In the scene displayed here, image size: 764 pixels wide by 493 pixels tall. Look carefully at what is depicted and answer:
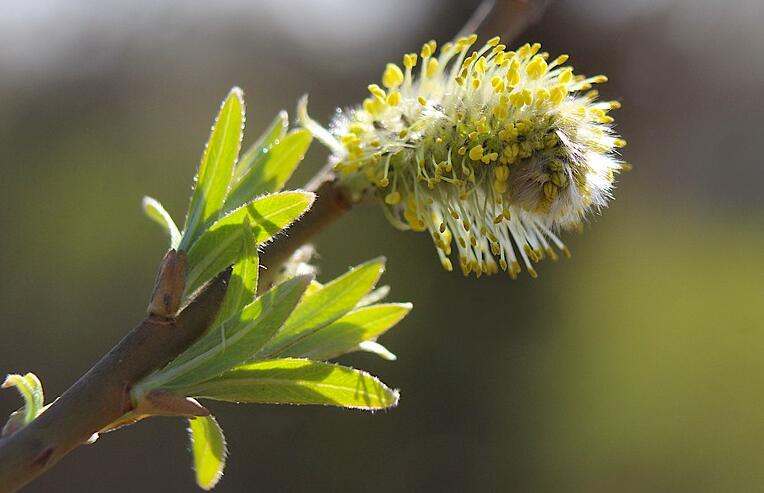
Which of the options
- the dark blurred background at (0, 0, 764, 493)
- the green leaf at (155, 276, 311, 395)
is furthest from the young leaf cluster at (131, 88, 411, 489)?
the dark blurred background at (0, 0, 764, 493)

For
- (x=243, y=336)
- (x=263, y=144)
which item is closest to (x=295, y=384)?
(x=243, y=336)

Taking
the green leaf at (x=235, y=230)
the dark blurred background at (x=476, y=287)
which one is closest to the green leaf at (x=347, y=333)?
the green leaf at (x=235, y=230)

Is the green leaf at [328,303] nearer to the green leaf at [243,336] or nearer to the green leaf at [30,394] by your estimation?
the green leaf at [243,336]

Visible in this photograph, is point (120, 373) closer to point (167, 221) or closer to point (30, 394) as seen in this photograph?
point (30, 394)

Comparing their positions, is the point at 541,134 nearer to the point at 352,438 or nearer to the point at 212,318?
the point at 212,318

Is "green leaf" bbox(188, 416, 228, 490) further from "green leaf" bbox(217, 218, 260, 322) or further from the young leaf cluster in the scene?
"green leaf" bbox(217, 218, 260, 322)

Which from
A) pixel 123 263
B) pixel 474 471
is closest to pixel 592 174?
pixel 474 471

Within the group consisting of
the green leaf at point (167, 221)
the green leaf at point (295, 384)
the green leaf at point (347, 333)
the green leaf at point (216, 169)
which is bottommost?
the green leaf at point (295, 384)
